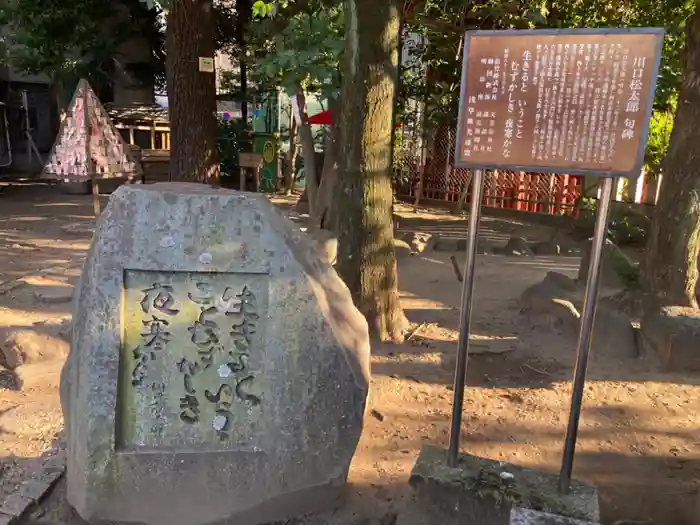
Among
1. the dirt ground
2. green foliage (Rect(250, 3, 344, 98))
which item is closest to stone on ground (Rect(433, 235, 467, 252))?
the dirt ground

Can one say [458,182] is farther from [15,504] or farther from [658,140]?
[15,504]

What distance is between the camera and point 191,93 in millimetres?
8742

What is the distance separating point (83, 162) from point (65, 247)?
131 centimetres

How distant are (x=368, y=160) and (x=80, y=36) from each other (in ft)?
31.5

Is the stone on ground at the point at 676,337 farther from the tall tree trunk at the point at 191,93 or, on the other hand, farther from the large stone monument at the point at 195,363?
the tall tree trunk at the point at 191,93

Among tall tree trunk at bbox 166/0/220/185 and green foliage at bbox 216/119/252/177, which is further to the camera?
green foliage at bbox 216/119/252/177

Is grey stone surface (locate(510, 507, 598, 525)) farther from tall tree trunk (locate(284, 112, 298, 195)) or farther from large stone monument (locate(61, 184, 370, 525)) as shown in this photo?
tall tree trunk (locate(284, 112, 298, 195))

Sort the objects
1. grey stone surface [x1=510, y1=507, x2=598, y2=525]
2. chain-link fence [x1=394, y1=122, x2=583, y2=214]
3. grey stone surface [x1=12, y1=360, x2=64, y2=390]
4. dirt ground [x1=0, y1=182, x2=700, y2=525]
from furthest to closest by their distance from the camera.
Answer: chain-link fence [x1=394, y1=122, x2=583, y2=214]
grey stone surface [x1=12, y1=360, x2=64, y2=390]
dirt ground [x1=0, y1=182, x2=700, y2=525]
grey stone surface [x1=510, y1=507, x2=598, y2=525]

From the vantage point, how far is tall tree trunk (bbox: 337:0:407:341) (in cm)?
449

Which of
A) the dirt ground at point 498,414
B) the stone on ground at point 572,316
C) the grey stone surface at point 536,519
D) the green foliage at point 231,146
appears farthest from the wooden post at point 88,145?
the grey stone surface at point 536,519

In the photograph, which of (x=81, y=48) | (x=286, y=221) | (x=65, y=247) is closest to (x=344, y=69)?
(x=286, y=221)

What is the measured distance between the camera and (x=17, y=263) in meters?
7.62

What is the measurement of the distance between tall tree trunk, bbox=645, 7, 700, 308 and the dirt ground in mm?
748

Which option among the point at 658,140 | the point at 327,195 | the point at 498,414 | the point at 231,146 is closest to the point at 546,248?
the point at 658,140
